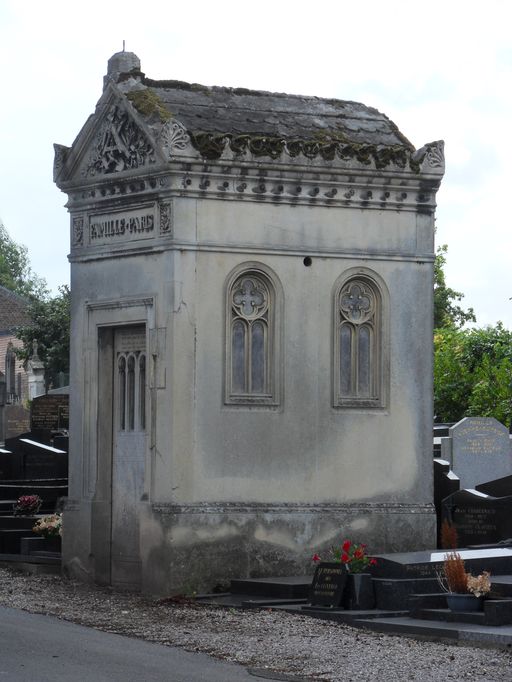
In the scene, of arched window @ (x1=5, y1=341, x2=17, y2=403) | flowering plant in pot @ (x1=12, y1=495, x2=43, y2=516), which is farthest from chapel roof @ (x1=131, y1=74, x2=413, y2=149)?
arched window @ (x1=5, y1=341, x2=17, y2=403)

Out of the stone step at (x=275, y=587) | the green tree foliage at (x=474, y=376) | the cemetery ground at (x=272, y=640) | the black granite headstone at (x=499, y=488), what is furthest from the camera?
the green tree foliage at (x=474, y=376)

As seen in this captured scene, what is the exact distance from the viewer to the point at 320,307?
59.9 ft

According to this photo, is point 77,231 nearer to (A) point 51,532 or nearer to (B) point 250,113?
(B) point 250,113

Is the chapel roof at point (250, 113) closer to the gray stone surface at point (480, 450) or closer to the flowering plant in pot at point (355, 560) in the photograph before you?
the flowering plant in pot at point (355, 560)

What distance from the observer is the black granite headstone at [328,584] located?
15.4m

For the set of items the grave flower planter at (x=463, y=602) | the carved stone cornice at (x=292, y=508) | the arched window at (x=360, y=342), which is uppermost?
the arched window at (x=360, y=342)

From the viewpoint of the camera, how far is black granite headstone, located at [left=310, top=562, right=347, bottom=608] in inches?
608

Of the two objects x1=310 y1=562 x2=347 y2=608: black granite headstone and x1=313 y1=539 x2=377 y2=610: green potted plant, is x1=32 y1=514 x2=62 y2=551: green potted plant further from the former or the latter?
x1=313 y1=539 x2=377 y2=610: green potted plant

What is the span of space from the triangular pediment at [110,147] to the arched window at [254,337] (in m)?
1.67

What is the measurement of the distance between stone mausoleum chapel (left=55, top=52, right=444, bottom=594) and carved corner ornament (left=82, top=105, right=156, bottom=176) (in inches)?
1.0

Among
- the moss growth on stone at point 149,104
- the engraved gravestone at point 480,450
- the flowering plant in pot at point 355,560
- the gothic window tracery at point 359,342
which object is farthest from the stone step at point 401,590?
the engraved gravestone at point 480,450

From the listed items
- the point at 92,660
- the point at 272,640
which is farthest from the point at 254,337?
the point at 92,660

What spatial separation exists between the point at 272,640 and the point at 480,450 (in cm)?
1627

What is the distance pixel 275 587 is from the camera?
16.7 metres
